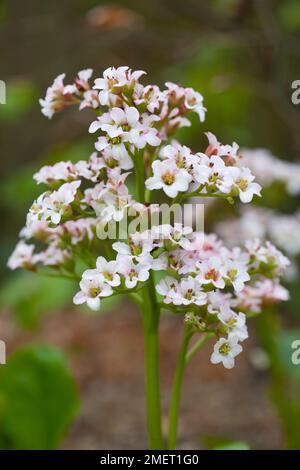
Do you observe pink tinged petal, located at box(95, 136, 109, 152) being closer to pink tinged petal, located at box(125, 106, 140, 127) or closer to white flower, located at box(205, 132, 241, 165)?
pink tinged petal, located at box(125, 106, 140, 127)

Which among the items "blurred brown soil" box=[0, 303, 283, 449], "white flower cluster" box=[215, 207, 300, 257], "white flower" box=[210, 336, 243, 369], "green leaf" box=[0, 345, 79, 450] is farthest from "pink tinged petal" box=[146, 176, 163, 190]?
"blurred brown soil" box=[0, 303, 283, 449]

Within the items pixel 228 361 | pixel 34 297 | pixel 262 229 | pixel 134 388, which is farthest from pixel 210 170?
pixel 134 388

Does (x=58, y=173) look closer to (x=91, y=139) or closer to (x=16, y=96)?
(x=16, y=96)

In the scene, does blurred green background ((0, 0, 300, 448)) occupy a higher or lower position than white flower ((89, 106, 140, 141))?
higher

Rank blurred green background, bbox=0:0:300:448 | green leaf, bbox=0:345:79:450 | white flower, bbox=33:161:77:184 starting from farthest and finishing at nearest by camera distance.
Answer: blurred green background, bbox=0:0:300:448 < green leaf, bbox=0:345:79:450 < white flower, bbox=33:161:77:184

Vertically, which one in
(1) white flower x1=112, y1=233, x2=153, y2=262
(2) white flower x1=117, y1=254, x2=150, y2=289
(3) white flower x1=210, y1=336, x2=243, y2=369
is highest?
(1) white flower x1=112, y1=233, x2=153, y2=262
